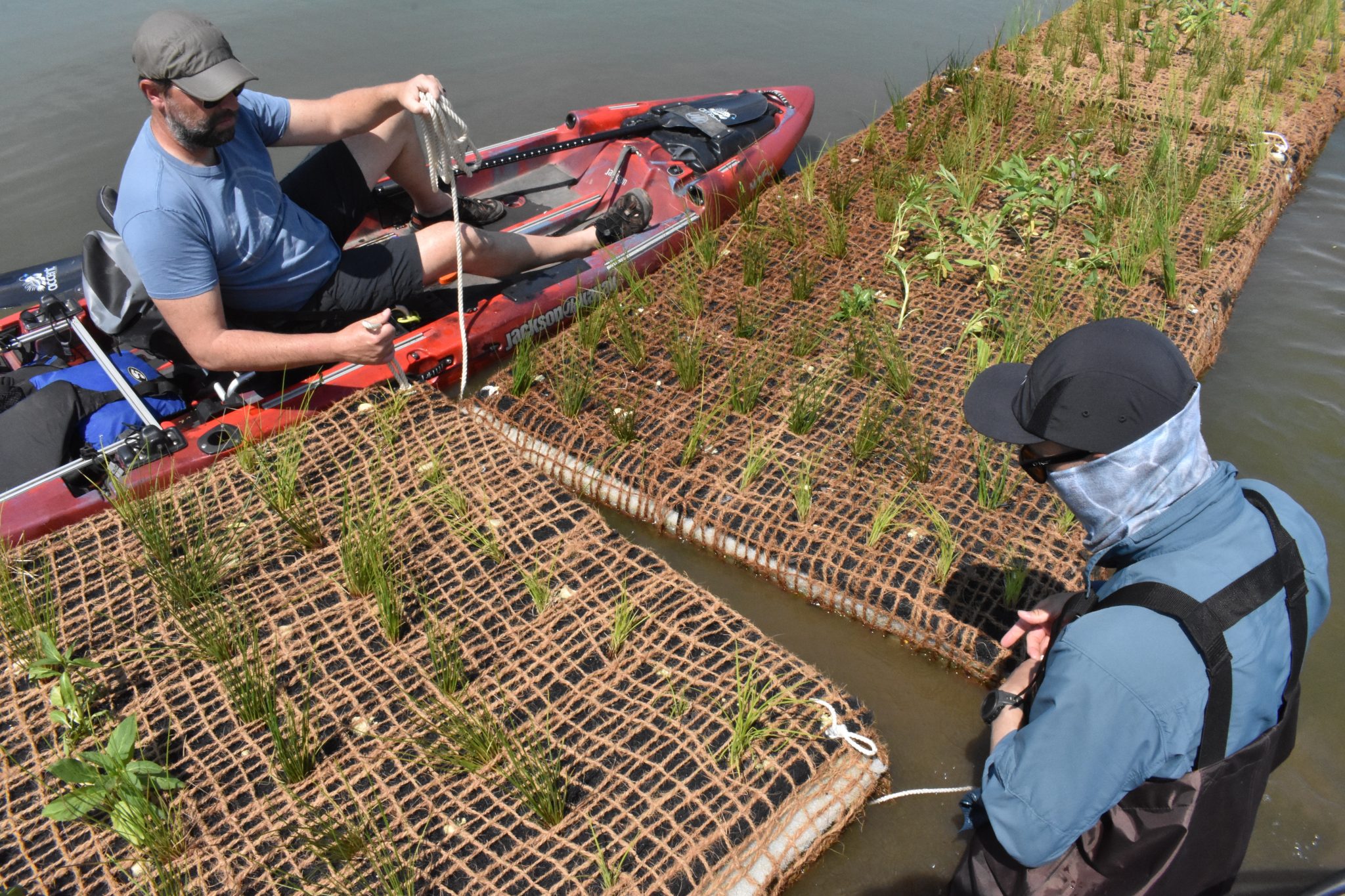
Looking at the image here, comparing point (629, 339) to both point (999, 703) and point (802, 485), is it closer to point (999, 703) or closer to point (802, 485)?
point (802, 485)

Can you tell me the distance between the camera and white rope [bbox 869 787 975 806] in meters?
2.91

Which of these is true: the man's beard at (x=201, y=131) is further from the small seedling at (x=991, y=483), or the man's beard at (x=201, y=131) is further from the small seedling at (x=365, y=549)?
the small seedling at (x=991, y=483)

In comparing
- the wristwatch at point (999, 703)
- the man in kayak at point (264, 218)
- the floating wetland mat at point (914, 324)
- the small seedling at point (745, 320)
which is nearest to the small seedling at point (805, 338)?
the floating wetland mat at point (914, 324)

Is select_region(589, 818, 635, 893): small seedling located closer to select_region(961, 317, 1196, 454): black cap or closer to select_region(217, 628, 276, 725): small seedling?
select_region(217, 628, 276, 725): small seedling

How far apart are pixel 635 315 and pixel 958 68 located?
4.30 m

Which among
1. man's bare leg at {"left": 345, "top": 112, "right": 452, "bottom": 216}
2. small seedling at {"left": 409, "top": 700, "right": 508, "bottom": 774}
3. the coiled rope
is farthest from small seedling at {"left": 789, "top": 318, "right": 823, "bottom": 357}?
small seedling at {"left": 409, "top": 700, "right": 508, "bottom": 774}

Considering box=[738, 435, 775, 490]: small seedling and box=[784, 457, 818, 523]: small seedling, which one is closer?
box=[784, 457, 818, 523]: small seedling

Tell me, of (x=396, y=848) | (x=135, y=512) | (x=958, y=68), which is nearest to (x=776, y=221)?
(x=958, y=68)

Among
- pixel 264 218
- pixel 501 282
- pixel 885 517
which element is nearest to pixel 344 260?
pixel 264 218

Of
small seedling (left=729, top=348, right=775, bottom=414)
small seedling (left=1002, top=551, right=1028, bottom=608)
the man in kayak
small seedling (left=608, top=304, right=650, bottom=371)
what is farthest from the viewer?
small seedling (left=608, top=304, right=650, bottom=371)

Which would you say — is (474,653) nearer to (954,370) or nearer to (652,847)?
(652,847)

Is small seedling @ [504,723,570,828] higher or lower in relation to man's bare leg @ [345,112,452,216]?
lower

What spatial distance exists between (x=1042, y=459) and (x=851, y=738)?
1.30 m

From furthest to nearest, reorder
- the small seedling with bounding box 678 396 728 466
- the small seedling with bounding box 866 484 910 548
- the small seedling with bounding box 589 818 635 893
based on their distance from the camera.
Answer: the small seedling with bounding box 678 396 728 466 → the small seedling with bounding box 866 484 910 548 → the small seedling with bounding box 589 818 635 893
